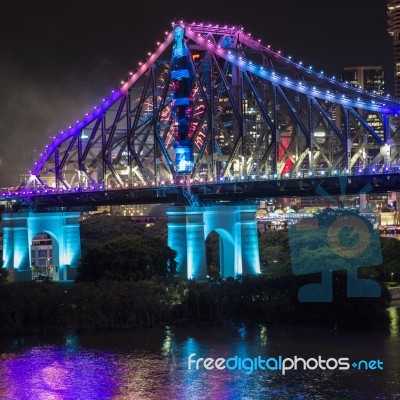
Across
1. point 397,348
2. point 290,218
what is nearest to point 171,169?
point 397,348

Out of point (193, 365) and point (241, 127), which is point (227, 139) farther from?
point (193, 365)

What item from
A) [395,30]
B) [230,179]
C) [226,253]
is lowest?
[226,253]

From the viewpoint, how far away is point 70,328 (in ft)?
166

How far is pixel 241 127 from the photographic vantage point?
64.8 m

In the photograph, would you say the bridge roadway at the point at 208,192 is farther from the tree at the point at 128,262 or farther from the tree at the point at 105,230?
the tree at the point at 105,230

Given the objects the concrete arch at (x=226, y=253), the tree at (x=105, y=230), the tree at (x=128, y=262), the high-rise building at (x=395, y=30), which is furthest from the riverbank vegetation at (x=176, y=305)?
the high-rise building at (x=395, y=30)

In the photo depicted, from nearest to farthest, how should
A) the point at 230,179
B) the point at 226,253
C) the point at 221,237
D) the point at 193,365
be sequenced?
the point at 193,365
the point at 230,179
the point at 226,253
the point at 221,237

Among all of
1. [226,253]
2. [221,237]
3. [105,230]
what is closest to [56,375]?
[226,253]

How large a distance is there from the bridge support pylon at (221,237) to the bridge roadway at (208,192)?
749 millimetres

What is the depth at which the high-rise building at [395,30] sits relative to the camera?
186 metres

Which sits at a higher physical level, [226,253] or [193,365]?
[226,253]

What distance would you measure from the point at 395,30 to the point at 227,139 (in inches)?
5206

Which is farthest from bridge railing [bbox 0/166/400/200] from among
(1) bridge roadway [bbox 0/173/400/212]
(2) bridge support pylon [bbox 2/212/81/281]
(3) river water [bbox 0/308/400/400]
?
(3) river water [bbox 0/308/400/400]

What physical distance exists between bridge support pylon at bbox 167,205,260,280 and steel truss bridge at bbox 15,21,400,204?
52.6 inches
